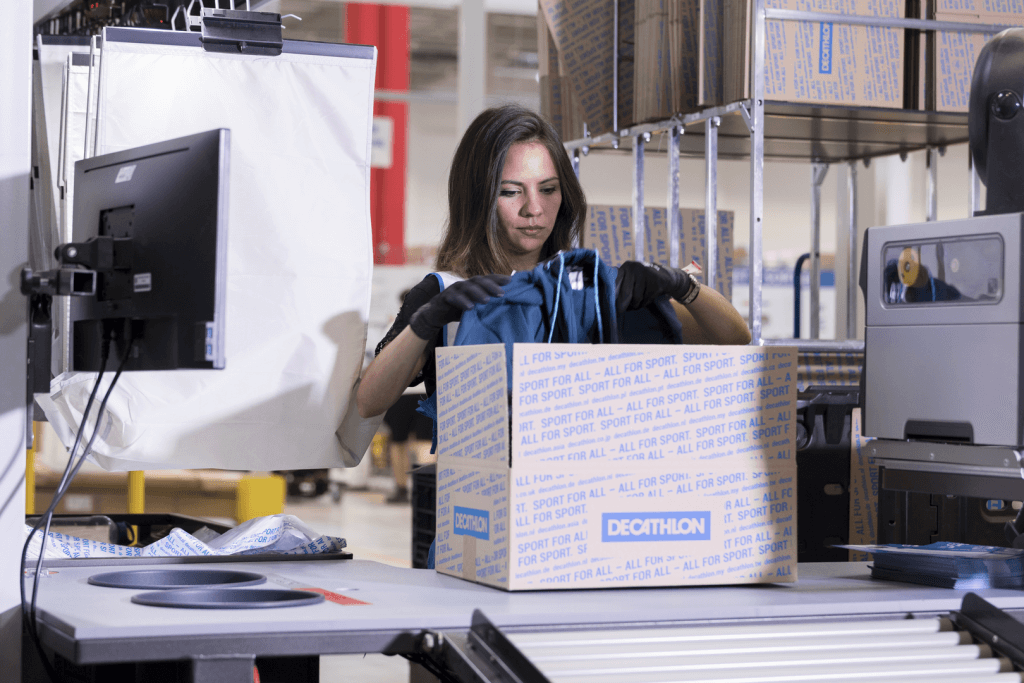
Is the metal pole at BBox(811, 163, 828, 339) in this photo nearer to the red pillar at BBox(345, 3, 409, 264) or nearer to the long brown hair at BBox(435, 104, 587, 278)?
the long brown hair at BBox(435, 104, 587, 278)

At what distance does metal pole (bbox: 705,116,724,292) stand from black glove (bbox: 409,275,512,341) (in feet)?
5.52

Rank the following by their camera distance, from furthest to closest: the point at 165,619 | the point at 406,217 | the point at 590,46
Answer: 1. the point at 406,217
2. the point at 590,46
3. the point at 165,619

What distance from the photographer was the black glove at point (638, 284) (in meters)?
1.88

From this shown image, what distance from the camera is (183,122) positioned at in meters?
2.05

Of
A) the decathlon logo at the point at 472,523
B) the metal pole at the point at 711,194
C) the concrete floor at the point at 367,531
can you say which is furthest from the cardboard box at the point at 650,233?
the decathlon logo at the point at 472,523

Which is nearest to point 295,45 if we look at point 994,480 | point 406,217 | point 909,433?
point 909,433

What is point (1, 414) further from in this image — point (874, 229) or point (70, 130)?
point (874, 229)

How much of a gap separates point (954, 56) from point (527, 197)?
5.83 ft

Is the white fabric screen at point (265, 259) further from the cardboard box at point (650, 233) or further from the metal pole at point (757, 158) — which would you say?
the cardboard box at point (650, 233)

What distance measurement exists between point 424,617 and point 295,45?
1.21 metres

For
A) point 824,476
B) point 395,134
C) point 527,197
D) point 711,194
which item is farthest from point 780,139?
point 395,134

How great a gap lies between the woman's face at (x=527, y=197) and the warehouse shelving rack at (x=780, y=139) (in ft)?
3.09

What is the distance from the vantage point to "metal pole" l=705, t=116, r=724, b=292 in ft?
11.3

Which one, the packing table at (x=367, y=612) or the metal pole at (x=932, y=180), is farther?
the metal pole at (x=932, y=180)
